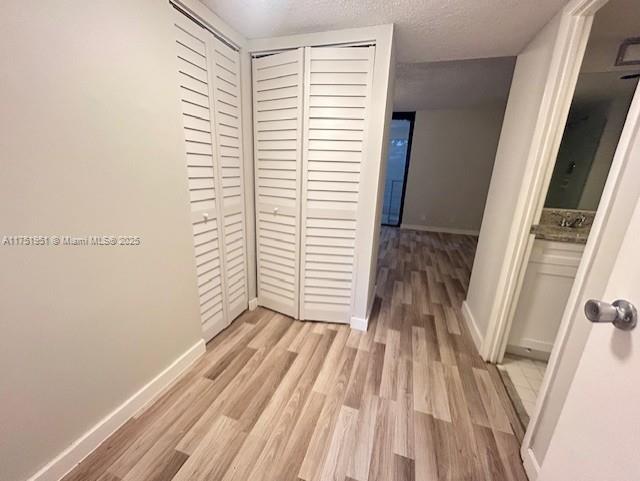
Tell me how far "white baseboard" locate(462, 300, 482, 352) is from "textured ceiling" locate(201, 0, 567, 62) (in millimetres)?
1982

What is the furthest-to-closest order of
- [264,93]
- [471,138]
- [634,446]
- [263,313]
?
[471,138]
[263,313]
[264,93]
[634,446]

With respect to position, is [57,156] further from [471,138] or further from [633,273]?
[471,138]

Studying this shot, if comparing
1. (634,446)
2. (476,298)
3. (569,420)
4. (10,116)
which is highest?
(10,116)

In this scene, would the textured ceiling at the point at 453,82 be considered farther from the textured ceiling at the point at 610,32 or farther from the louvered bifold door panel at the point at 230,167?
the louvered bifold door panel at the point at 230,167

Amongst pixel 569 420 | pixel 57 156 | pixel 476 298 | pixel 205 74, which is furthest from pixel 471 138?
pixel 57 156

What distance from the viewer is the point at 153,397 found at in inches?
54.7

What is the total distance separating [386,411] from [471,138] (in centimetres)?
498

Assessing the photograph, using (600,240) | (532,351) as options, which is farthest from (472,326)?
(600,240)

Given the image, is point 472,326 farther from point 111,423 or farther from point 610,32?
point 111,423

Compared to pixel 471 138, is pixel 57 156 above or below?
below

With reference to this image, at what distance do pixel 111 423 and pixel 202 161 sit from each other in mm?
1416

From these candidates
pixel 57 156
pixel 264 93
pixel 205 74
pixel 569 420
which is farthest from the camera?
pixel 264 93

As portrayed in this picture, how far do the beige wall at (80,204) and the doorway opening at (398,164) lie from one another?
168 inches

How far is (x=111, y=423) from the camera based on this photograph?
3.91 ft
